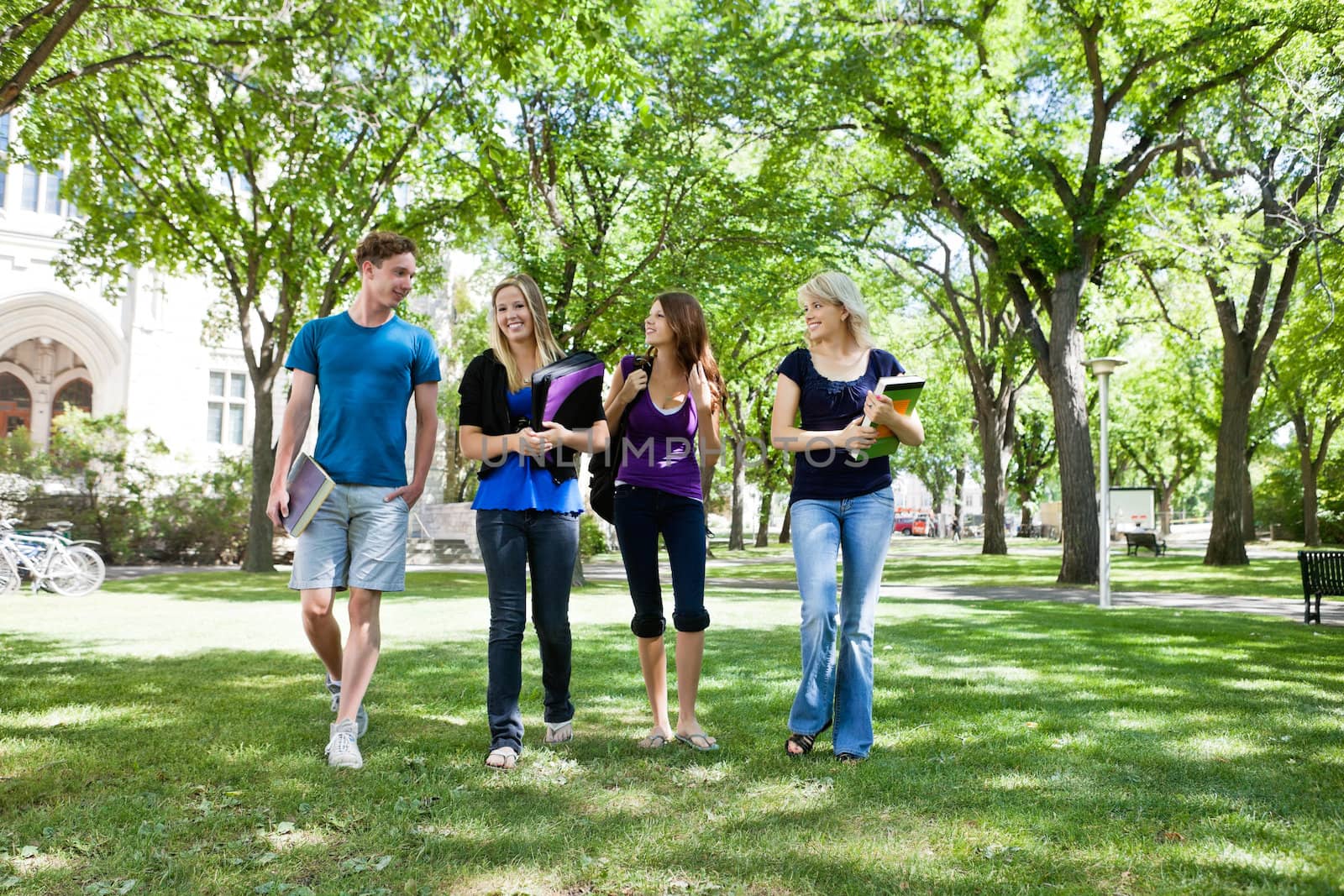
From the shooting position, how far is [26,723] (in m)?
4.96

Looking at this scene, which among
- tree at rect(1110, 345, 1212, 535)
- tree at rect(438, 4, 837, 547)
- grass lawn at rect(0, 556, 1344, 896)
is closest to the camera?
grass lawn at rect(0, 556, 1344, 896)

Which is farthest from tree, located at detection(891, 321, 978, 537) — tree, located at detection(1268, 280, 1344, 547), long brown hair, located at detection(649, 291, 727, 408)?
long brown hair, located at detection(649, 291, 727, 408)

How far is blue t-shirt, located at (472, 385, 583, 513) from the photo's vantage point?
14.7 ft

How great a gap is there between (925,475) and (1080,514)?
48.3 metres

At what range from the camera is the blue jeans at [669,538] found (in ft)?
15.0

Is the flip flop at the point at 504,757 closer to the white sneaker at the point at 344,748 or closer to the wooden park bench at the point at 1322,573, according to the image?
the white sneaker at the point at 344,748

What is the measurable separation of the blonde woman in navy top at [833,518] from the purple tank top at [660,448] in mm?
416

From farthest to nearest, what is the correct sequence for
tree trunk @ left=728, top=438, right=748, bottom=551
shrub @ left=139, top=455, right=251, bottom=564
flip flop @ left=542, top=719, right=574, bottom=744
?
1. tree trunk @ left=728, top=438, right=748, bottom=551
2. shrub @ left=139, top=455, right=251, bottom=564
3. flip flop @ left=542, top=719, right=574, bottom=744

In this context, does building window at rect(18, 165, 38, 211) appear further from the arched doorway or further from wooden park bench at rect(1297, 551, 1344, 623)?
wooden park bench at rect(1297, 551, 1344, 623)

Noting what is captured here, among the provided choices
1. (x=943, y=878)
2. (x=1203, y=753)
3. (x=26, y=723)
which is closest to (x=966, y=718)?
(x=1203, y=753)

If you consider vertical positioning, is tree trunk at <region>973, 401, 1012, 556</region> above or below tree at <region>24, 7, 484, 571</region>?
below

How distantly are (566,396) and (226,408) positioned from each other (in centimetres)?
3458

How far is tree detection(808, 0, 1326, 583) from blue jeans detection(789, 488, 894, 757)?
45.5 feet

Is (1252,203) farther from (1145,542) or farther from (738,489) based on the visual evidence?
(738,489)
